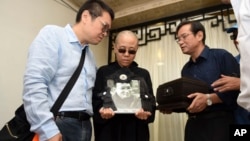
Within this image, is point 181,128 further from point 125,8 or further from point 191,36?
point 125,8

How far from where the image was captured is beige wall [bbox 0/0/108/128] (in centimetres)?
165

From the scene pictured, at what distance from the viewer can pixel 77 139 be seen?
0.98 metres

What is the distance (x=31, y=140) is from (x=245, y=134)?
76 centimetres

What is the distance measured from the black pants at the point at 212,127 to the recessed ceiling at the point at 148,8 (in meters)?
1.32

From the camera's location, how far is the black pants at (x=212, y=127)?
3.98ft

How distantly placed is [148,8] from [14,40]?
4.21 ft

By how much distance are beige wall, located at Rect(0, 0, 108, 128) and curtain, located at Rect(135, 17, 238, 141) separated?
105cm

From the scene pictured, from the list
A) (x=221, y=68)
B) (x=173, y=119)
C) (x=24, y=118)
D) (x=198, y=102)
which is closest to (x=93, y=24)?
(x=24, y=118)

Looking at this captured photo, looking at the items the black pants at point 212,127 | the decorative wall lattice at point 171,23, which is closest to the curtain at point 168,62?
the decorative wall lattice at point 171,23

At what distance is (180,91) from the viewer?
118 cm

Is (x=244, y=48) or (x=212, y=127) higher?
(x=244, y=48)

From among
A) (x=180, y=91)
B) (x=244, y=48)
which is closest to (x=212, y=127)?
(x=180, y=91)

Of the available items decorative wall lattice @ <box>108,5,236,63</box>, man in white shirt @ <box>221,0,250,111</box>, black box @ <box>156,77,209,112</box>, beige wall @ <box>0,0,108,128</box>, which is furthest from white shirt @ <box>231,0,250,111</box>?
decorative wall lattice @ <box>108,5,236,63</box>

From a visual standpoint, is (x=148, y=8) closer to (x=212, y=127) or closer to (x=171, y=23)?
(x=171, y=23)
